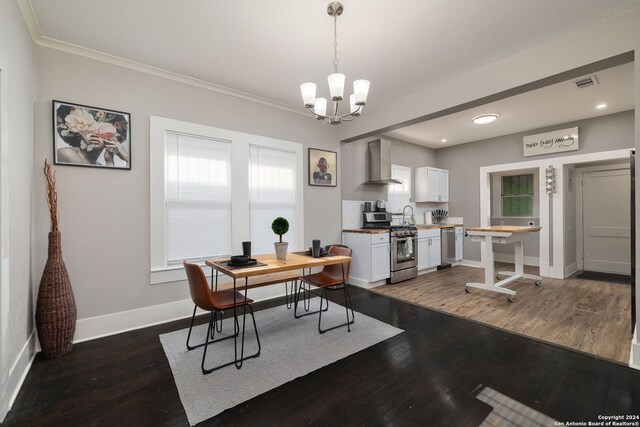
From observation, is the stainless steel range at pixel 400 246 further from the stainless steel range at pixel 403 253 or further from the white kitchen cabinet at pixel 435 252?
the white kitchen cabinet at pixel 435 252

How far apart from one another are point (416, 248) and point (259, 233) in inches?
114

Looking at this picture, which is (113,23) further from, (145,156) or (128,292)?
(128,292)

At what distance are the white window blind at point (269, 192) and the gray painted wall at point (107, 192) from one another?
839 mm

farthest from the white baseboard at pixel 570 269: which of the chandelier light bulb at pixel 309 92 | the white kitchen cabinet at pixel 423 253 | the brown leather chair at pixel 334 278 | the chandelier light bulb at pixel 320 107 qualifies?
the chandelier light bulb at pixel 309 92

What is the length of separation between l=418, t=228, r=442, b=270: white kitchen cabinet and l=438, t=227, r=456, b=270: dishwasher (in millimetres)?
148

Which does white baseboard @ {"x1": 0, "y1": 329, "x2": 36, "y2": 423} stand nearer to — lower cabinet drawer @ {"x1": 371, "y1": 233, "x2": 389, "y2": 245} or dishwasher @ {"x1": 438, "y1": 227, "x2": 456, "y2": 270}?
lower cabinet drawer @ {"x1": 371, "y1": 233, "x2": 389, "y2": 245}

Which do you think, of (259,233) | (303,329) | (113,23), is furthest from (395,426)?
(113,23)

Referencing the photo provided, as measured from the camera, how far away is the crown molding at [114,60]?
220 centimetres

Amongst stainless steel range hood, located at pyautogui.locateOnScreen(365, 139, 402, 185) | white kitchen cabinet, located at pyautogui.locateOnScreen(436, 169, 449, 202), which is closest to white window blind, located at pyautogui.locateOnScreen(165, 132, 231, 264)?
stainless steel range hood, located at pyautogui.locateOnScreen(365, 139, 402, 185)

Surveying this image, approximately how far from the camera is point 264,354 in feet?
7.73

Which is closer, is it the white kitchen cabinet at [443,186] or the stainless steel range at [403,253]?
the stainless steel range at [403,253]

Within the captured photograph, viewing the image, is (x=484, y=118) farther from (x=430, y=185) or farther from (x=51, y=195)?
(x=51, y=195)

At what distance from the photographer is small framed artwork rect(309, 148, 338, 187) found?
4.38 meters

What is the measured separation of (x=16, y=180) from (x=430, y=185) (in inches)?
249
